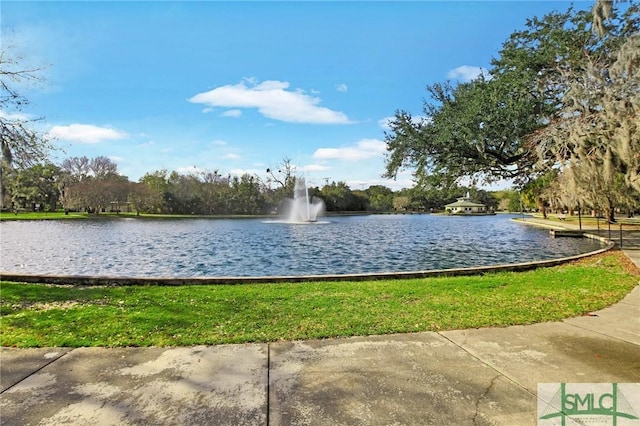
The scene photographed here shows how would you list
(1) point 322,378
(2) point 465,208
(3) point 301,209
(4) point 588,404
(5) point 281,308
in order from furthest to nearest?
1. (2) point 465,208
2. (3) point 301,209
3. (5) point 281,308
4. (1) point 322,378
5. (4) point 588,404

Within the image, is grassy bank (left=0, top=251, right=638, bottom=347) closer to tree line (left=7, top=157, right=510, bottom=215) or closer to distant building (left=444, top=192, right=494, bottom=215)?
tree line (left=7, top=157, right=510, bottom=215)

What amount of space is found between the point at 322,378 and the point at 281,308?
8.66 feet

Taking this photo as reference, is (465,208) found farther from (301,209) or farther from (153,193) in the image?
(153,193)

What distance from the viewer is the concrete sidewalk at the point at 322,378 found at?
8.85 feet

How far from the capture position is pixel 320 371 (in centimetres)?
343

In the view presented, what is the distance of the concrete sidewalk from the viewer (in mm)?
2697

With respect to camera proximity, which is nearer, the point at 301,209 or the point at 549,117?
the point at 549,117

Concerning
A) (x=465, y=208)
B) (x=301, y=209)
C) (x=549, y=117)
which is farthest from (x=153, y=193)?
(x=465, y=208)

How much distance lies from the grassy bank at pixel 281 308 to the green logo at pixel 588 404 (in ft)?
5.51

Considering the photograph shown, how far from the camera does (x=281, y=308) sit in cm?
584

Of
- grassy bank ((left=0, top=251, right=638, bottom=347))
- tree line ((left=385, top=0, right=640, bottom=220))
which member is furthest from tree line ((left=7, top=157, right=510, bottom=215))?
grassy bank ((left=0, top=251, right=638, bottom=347))

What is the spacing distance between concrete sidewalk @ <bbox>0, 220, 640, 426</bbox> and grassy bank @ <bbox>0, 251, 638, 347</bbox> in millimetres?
402

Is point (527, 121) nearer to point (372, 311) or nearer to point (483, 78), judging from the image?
point (483, 78)

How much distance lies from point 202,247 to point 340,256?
7925 millimetres
